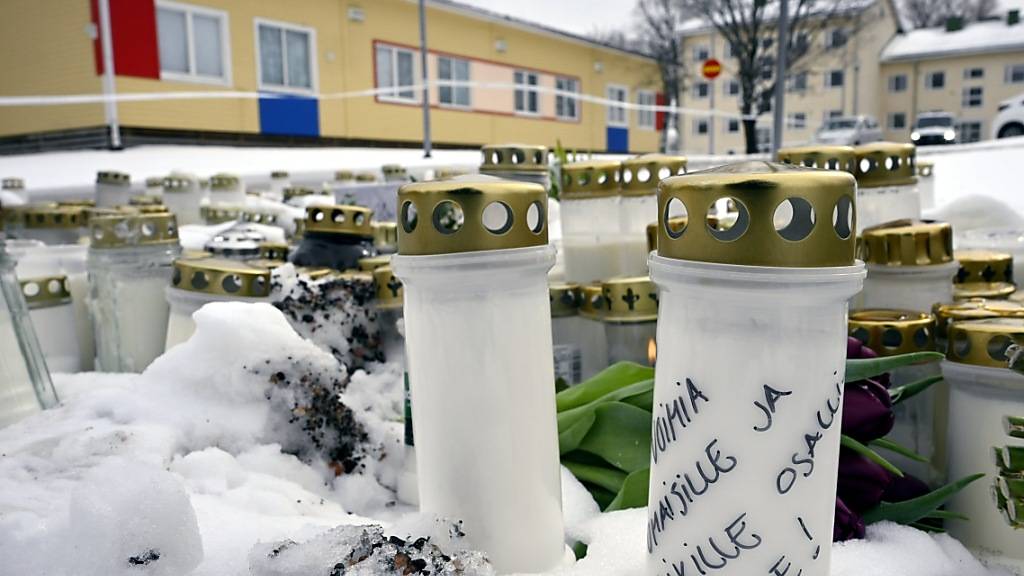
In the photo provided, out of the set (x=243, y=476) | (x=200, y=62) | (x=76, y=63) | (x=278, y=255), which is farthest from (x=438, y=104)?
(x=243, y=476)

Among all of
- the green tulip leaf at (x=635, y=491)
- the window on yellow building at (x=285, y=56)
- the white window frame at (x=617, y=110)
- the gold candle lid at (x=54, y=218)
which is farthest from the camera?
the white window frame at (x=617, y=110)

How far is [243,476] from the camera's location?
0.99 m

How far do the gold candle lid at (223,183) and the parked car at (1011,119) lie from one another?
1531 centimetres

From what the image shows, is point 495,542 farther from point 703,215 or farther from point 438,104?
point 438,104

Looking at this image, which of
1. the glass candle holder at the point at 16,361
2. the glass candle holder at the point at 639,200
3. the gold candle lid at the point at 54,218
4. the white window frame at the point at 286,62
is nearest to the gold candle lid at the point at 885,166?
the glass candle holder at the point at 639,200

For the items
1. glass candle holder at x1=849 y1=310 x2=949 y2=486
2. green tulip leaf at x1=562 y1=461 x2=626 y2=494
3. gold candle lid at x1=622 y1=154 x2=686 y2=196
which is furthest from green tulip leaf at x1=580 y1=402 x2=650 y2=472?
gold candle lid at x1=622 y1=154 x2=686 y2=196

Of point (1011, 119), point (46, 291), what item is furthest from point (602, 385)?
point (1011, 119)

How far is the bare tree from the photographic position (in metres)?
32.0

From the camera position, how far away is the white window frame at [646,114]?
18.4 meters

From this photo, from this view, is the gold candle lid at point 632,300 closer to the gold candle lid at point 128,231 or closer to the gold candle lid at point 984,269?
the gold candle lid at point 984,269

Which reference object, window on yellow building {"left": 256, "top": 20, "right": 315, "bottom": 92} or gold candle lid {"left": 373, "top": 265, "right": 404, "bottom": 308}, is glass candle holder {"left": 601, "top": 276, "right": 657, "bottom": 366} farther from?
window on yellow building {"left": 256, "top": 20, "right": 315, "bottom": 92}

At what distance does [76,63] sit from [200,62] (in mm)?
1420

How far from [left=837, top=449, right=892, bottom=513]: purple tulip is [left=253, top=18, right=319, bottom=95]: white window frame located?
10.6 m

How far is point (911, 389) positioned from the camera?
98cm
